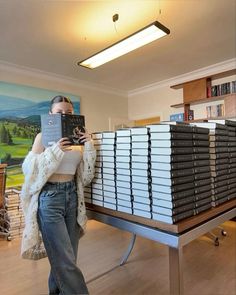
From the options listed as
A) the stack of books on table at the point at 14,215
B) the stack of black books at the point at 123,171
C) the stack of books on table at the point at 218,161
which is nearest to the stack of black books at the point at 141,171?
the stack of black books at the point at 123,171

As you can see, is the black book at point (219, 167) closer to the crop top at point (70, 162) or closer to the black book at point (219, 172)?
the black book at point (219, 172)

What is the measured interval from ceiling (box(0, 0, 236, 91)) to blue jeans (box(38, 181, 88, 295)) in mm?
1723

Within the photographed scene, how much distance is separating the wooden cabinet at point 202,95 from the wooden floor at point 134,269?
1804mm

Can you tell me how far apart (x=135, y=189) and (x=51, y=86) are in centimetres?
338

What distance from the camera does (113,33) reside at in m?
2.60

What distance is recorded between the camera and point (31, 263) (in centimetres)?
221

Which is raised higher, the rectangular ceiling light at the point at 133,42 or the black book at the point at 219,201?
the rectangular ceiling light at the point at 133,42

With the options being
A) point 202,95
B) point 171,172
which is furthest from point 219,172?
point 202,95

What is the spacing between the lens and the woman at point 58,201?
1.14 m

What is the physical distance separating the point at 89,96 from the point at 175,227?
3.92 meters

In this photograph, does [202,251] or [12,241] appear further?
[12,241]

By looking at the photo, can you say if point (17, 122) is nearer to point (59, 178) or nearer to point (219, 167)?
point (59, 178)

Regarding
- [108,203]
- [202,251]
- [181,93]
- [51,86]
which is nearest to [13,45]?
[51,86]

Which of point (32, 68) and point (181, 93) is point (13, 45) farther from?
point (181, 93)
